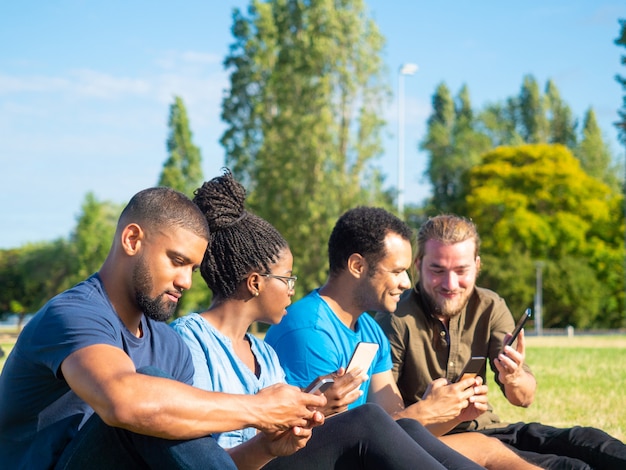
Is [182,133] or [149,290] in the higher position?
[182,133]

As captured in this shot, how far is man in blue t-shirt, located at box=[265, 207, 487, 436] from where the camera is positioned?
4203 mm

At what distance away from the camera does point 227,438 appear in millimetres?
3488

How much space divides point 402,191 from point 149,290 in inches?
1449

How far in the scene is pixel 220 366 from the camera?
358cm

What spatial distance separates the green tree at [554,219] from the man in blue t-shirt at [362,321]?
44041mm

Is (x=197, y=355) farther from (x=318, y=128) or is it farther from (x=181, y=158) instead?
(x=181, y=158)

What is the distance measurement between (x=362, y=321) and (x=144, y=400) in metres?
2.24

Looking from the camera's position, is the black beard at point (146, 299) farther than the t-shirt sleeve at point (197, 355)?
No

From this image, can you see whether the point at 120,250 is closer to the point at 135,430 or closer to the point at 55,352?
the point at 55,352

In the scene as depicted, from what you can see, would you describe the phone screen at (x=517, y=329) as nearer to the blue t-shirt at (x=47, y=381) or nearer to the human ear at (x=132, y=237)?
the human ear at (x=132, y=237)

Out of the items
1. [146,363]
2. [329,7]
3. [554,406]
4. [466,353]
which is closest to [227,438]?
[146,363]

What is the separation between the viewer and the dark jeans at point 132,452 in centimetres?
261

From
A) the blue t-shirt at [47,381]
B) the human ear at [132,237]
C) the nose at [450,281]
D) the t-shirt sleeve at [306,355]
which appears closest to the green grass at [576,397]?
the nose at [450,281]

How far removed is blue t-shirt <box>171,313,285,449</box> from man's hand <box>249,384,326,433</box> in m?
0.60
